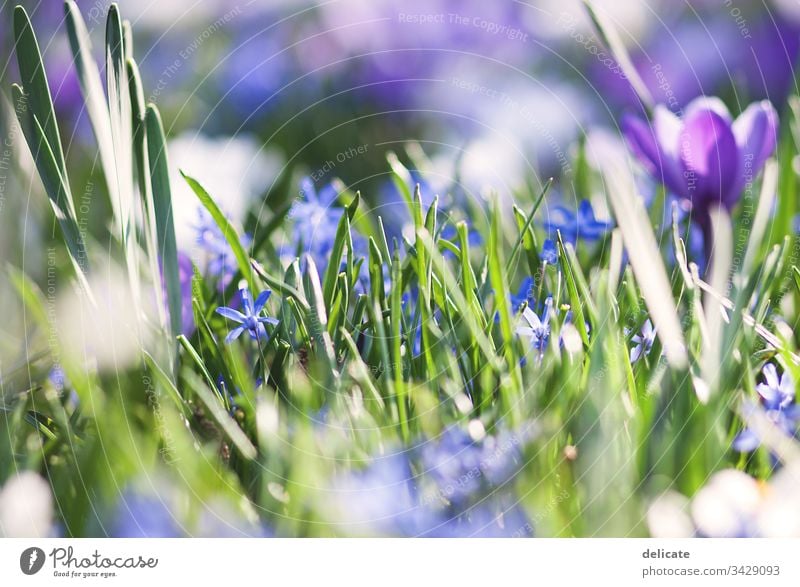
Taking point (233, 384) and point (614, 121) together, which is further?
point (614, 121)

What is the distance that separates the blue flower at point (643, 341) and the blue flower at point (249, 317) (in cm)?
16

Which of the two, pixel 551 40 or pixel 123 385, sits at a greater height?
pixel 551 40

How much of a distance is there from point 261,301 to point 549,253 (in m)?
0.15

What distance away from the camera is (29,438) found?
36 centimetres

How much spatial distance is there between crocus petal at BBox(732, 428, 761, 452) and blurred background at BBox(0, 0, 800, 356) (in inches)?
8.1

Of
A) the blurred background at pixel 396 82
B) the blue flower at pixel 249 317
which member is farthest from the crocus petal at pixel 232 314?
the blurred background at pixel 396 82

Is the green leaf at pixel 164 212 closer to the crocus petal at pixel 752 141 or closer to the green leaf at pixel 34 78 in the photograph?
the green leaf at pixel 34 78

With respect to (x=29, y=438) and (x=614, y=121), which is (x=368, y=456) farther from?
(x=614, y=121)

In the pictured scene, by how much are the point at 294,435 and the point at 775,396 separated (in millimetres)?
201

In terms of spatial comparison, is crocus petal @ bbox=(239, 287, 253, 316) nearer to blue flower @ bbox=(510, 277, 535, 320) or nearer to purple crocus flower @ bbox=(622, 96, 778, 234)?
blue flower @ bbox=(510, 277, 535, 320)

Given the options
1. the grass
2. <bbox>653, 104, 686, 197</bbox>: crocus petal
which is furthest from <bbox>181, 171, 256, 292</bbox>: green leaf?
<bbox>653, 104, 686, 197</bbox>: crocus petal

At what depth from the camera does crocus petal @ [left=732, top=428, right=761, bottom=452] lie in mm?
322

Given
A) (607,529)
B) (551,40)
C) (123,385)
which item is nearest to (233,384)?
(123,385)

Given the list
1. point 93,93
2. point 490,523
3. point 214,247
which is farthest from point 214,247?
point 490,523
